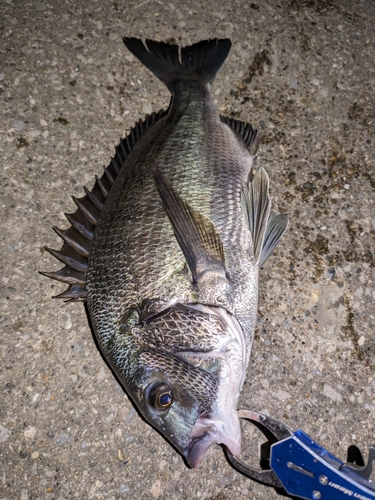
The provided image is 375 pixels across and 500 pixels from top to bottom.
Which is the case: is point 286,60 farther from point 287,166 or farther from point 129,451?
point 129,451

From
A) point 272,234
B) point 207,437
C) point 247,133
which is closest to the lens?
point 207,437

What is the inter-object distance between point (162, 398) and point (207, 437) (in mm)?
233

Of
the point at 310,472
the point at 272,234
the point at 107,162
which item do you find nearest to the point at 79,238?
the point at 107,162

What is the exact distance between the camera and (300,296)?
2.42 metres

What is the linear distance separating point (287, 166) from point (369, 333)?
3.61 ft

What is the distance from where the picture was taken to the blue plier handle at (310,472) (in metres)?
1.75

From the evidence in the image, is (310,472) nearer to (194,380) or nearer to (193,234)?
(194,380)

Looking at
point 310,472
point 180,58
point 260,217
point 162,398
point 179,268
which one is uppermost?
point 180,58

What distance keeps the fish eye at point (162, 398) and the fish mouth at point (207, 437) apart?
140mm

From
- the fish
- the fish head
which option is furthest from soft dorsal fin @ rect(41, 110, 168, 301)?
the fish head

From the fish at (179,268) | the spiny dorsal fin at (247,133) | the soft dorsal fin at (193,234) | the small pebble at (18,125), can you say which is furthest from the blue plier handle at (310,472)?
the small pebble at (18,125)

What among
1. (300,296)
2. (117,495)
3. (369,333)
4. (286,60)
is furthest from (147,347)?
(286,60)

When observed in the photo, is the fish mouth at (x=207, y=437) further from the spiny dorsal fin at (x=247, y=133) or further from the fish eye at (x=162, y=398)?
the spiny dorsal fin at (x=247, y=133)

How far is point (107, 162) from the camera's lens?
258 centimetres
